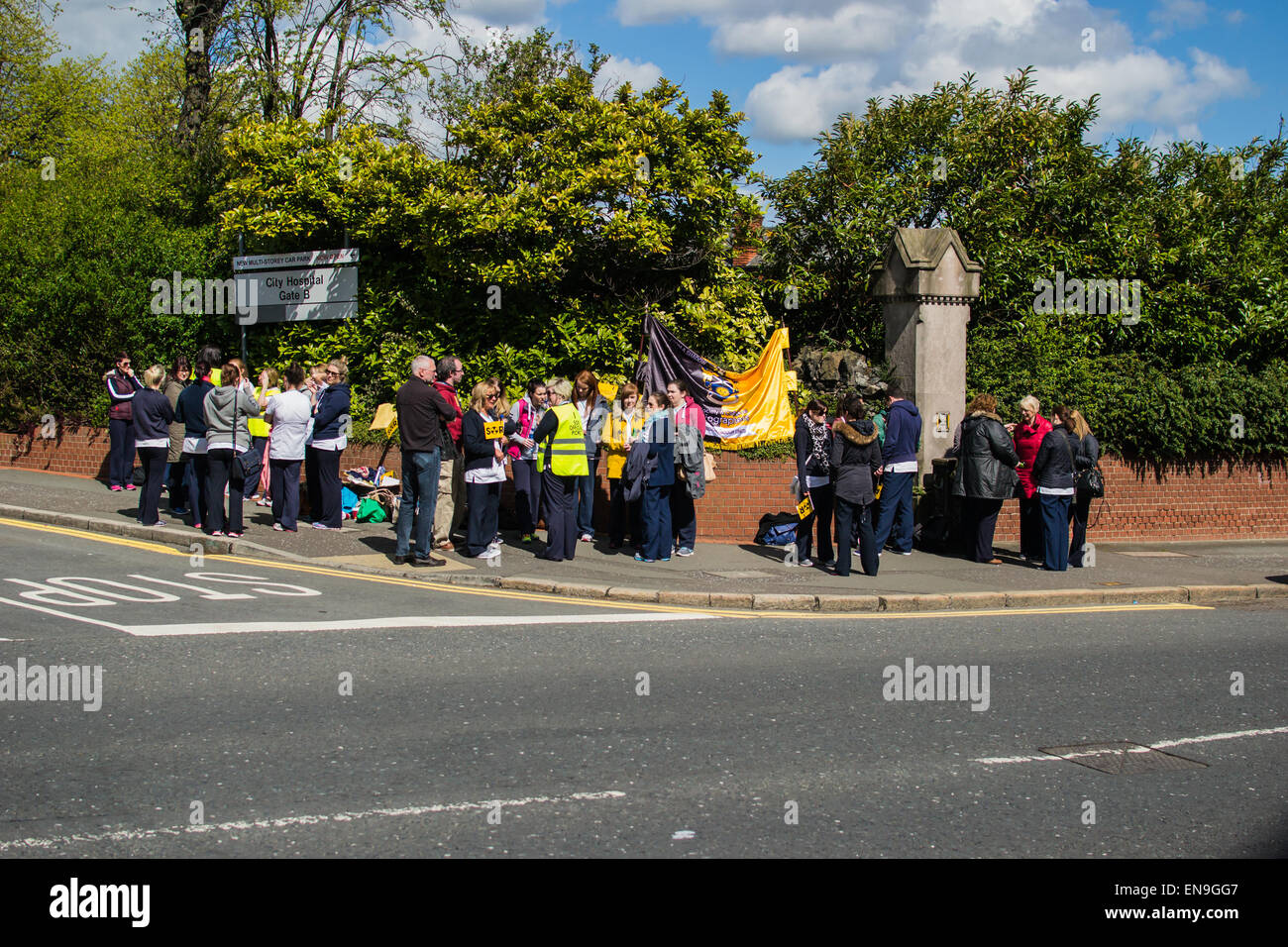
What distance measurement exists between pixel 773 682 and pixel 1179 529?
11.7 meters

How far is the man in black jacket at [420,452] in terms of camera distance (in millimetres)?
11391

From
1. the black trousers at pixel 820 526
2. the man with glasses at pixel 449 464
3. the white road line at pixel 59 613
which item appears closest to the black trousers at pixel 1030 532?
the black trousers at pixel 820 526

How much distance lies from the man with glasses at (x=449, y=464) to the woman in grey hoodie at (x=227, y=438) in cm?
210

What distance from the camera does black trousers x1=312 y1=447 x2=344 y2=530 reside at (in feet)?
44.0

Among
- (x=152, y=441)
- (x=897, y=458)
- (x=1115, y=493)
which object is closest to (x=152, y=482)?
(x=152, y=441)

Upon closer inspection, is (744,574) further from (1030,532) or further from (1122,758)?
(1122,758)

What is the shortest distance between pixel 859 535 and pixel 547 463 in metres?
3.35

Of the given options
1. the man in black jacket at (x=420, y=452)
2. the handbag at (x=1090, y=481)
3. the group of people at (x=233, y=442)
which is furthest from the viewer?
the handbag at (x=1090, y=481)

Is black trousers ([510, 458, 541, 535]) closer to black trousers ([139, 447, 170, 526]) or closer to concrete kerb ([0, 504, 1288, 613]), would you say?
concrete kerb ([0, 504, 1288, 613])

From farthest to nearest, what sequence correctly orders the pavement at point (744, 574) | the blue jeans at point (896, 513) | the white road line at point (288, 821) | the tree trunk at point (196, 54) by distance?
the tree trunk at point (196, 54), the blue jeans at point (896, 513), the pavement at point (744, 574), the white road line at point (288, 821)

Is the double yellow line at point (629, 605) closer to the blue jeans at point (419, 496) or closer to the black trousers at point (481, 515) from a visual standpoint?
the blue jeans at point (419, 496)

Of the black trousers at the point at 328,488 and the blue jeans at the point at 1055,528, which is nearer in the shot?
the blue jeans at the point at 1055,528
